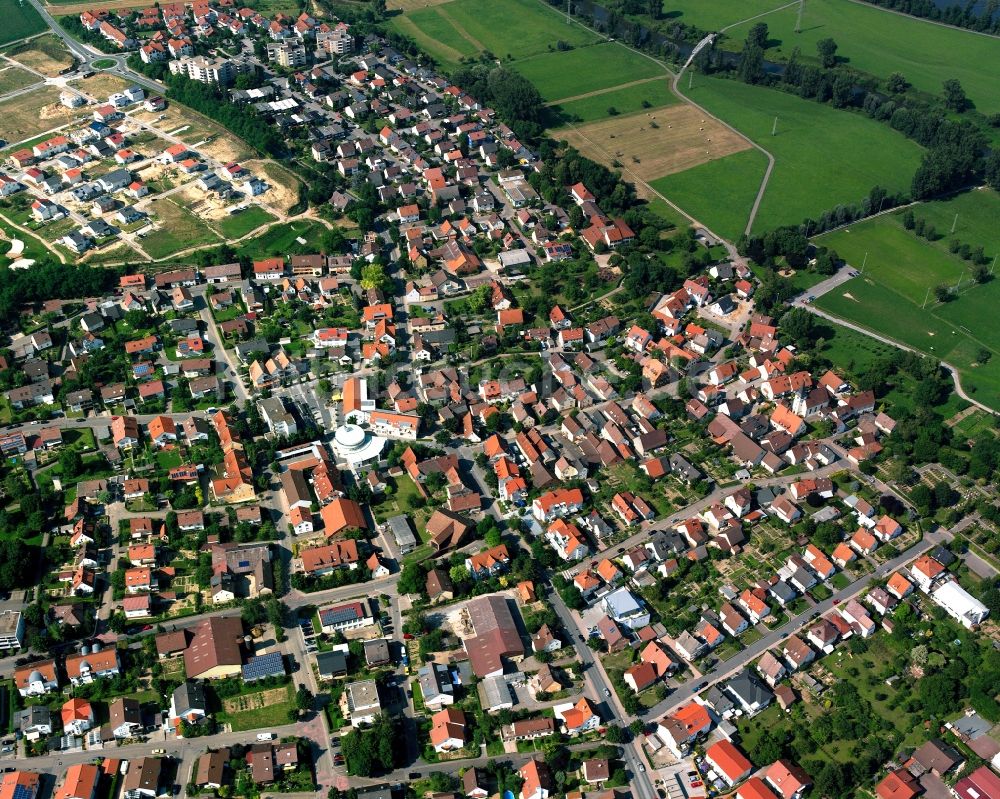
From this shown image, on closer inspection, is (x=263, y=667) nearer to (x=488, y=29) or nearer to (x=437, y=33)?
(x=437, y=33)

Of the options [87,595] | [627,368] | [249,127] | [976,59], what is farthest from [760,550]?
[976,59]

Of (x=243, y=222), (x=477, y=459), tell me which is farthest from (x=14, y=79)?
(x=477, y=459)

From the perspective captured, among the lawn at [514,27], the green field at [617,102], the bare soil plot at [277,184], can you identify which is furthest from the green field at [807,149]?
the bare soil plot at [277,184]

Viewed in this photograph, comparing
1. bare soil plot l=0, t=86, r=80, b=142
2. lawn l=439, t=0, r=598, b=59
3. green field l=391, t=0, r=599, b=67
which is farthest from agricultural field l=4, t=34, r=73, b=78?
lawn l=439, t=0, r=598, b=59

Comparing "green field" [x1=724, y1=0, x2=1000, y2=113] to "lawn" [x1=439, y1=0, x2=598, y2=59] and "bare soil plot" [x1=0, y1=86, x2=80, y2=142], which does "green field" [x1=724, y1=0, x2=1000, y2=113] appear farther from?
"bare soil plot" [x1=0, y1=86, x2=80, y2=142]

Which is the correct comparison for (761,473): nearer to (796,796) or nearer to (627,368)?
(627,368)
